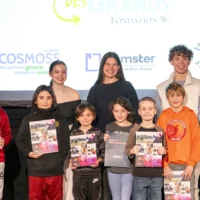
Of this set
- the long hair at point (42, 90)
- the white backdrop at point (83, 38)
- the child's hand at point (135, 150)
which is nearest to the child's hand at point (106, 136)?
the child's hand at point (135, 150)

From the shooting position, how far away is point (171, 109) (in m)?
4.18

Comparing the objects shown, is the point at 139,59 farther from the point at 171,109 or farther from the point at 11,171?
the point at 11,171

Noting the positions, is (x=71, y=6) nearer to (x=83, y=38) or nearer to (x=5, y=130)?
(x=83, y=38)

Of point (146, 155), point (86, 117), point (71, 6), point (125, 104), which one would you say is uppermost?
point (71, 6)

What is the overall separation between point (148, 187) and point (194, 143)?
0.57 meters

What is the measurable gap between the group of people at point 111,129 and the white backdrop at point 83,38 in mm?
805

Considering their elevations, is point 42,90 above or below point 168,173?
above

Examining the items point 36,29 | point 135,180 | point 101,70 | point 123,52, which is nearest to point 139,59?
point 123,52

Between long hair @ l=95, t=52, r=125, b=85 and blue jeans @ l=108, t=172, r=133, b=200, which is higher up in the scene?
long hair @ l=95, t=52, r=125, b=85

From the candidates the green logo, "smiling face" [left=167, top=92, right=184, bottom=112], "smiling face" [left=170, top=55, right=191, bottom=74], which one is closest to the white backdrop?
the green logo

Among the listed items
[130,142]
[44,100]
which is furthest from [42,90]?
[130,142]

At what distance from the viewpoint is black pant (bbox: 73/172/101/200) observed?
13.8 feet

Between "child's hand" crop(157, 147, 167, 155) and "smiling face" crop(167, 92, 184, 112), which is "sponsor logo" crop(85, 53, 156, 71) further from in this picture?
"child's hand" crop(157, 147, 167, 155)

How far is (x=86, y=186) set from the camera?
4227mm
